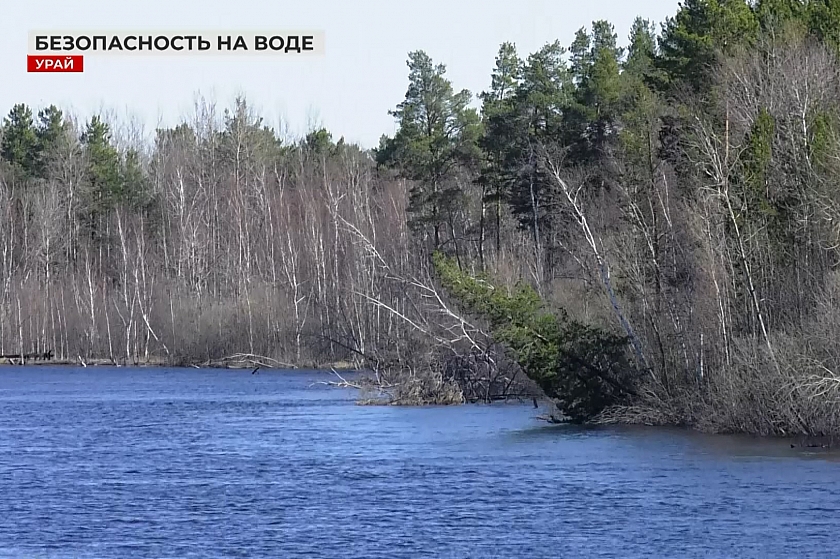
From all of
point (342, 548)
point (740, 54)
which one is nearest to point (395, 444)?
point (342, 548)

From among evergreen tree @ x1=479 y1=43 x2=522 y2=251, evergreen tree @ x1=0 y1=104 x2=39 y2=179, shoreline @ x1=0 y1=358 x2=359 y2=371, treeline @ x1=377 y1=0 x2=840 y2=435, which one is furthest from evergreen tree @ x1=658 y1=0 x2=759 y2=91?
evergreen tree @ x1=0 y1=104 x2=39 y2=179

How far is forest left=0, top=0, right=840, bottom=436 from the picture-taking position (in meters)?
33.5

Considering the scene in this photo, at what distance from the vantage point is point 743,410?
3200 centimetres

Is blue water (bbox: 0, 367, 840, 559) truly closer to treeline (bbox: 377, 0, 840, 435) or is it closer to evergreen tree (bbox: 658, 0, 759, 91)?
treeline (bbox: 377, 0, 840, 435)

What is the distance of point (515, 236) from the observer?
221 ft

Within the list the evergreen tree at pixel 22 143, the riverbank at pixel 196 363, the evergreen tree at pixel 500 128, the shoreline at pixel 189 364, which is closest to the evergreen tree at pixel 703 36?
the evergreen tree at pixel 500 128

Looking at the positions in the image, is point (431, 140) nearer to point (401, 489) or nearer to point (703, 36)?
point (703, 36)

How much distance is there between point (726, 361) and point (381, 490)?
1100cm

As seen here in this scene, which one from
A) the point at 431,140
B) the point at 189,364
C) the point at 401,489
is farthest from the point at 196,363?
the point at 401,489

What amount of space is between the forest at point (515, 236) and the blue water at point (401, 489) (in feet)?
7.01

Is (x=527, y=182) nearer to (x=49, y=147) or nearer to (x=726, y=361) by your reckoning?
(x=726, y=361)

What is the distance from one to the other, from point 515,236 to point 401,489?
42.5m

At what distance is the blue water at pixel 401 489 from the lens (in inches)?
786

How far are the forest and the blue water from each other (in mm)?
2136
